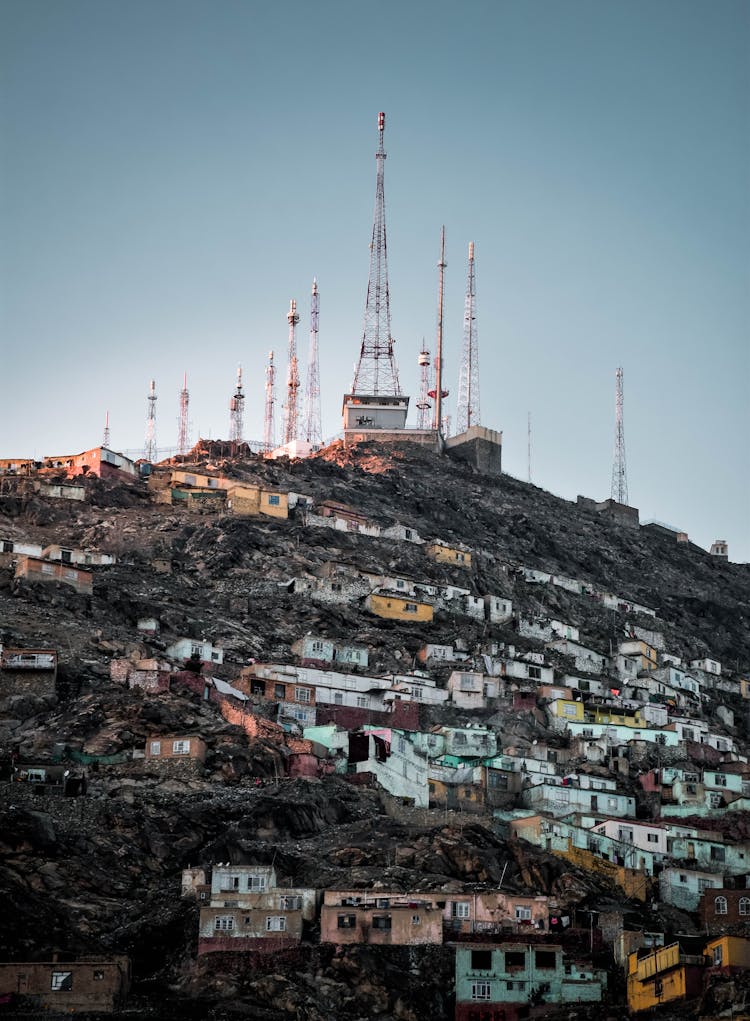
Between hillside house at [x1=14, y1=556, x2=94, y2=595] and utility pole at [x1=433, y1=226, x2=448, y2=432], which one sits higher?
utility pole at [x1=433, y1=226, x2=448, y2=432]

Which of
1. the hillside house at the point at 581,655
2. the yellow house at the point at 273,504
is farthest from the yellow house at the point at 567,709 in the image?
the yellow house at the point at 273,504

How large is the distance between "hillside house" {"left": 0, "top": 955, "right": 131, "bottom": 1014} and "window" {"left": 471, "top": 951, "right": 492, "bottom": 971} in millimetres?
12044

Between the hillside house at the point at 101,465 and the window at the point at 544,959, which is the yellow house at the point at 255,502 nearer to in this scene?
the hillside house at the point at 101,465

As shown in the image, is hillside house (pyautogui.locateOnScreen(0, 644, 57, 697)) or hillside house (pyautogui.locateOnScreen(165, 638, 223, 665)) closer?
hillside house (pyautogui.locateOnScreen(0, 644, 57, 697))

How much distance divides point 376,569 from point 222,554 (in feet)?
32.4

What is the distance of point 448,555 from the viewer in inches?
4638

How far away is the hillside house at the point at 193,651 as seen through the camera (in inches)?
3442

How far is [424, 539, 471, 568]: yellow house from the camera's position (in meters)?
118

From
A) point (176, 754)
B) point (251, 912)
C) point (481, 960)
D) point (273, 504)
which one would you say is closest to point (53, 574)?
point (273, 504)

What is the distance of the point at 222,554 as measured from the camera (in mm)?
106812

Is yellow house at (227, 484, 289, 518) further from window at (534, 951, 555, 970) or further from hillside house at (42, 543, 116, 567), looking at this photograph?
window at (534, 951, 555, 970)

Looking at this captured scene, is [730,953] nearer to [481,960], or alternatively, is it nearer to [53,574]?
[481,960]

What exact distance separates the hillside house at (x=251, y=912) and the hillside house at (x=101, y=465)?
61632 millimetres

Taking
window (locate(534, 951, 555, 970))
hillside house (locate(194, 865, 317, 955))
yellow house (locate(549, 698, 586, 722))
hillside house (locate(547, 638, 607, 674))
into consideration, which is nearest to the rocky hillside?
hillside house (locate(194, 865, 317, 955))
